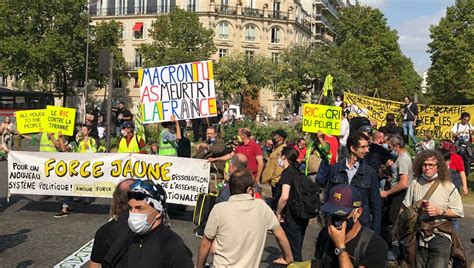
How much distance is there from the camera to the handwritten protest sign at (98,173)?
921cm

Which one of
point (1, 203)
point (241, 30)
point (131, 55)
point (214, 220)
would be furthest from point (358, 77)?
point (214, 220)

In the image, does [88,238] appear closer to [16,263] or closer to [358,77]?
[16,263]

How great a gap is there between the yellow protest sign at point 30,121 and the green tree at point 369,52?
52659mm

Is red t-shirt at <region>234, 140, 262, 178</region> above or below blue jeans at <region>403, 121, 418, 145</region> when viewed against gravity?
below

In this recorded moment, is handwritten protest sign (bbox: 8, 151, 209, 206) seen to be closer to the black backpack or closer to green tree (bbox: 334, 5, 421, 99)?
the black backpack

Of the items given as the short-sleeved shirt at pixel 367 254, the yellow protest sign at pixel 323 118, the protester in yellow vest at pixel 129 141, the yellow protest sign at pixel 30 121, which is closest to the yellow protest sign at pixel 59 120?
the yellow protest sign at pixel 30 121

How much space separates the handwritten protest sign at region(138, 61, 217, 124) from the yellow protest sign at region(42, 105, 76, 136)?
1.67 meters

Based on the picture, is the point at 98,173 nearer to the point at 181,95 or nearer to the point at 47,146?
the point at 47,146

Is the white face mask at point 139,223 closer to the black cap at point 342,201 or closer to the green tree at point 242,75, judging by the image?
the black cap at point 342,201

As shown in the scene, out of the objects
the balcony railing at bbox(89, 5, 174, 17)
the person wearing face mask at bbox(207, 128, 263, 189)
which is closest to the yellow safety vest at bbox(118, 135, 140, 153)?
the person wearing face mask at bbox(207, 128, 263, 189)

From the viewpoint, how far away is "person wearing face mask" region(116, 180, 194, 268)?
307cm

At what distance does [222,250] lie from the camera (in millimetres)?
4223

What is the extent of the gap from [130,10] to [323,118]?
211 feet

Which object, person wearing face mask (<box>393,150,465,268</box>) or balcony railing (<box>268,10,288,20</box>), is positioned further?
balcony railing (<box>268,10,288,20</box>)
